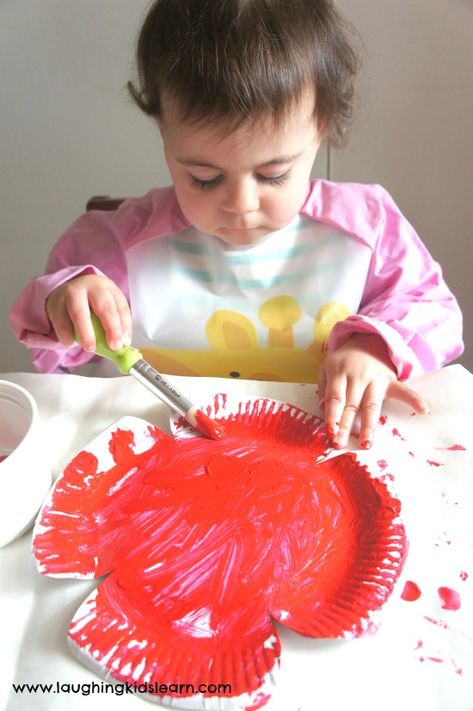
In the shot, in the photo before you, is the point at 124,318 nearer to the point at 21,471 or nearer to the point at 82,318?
the point at 82,318

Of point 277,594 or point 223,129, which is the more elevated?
point 223,129

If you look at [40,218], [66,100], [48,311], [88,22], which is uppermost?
[88,22]

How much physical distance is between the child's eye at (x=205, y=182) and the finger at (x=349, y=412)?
26cm

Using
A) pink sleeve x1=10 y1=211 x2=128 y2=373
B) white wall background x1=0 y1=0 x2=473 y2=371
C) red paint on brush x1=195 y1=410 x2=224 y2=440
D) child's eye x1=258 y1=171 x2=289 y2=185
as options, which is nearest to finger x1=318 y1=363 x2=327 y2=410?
red paint on brush x1=195 y1=410 x2=224 y2=440

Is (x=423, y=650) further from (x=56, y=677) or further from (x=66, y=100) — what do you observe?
(x=66, y=100)

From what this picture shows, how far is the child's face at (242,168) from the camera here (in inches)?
24.1

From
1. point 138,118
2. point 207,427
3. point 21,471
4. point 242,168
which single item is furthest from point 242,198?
point 138,118

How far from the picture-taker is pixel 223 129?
604 mm

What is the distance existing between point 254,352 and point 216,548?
407 millimetres

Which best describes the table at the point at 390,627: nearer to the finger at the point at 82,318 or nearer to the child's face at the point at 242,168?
A: the finger at the point at 82,318

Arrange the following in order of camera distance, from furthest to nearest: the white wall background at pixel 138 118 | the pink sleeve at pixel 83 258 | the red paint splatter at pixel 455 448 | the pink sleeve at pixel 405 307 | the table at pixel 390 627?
the white wall background at pixel 138 118
the pink sleeve at pixel 83 258
the pink sleeve at pixel 405 307
the red paint splatter at pixel 455 448
the table at pixel 390 627

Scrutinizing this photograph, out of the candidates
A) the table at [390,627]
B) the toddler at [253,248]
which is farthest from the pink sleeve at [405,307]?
the table at [390,627]

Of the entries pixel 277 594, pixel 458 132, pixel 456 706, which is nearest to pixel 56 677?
pixel 277 594

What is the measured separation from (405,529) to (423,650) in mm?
101
